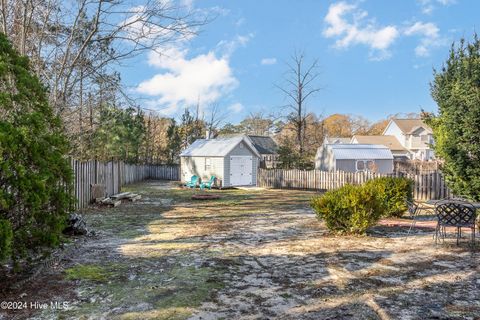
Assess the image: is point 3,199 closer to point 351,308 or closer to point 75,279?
point 75,279

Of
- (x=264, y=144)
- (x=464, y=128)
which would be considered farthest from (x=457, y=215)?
(x=264, y=144)

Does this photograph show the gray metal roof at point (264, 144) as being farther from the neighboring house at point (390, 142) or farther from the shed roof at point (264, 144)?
the neighboring house at point (390, 142)

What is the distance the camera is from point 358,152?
2911 centimetres

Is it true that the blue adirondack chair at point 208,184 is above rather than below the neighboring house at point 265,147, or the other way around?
below

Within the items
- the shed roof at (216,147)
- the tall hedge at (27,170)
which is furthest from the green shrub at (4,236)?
the shed roof at (216,147)

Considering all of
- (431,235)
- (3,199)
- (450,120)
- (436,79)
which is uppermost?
(436,79)

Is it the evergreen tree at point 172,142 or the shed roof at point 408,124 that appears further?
the shed roof at point 408,124

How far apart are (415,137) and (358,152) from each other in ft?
60.1

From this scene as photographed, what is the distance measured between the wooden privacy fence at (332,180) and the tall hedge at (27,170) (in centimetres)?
1455

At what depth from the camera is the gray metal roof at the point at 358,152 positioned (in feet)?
92.7

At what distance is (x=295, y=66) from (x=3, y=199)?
93.1 feet

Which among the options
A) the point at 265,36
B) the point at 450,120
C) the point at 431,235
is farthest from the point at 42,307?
the point at 265,36

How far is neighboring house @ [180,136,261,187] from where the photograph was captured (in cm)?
2389

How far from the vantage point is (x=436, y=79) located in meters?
10.6
